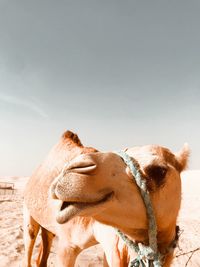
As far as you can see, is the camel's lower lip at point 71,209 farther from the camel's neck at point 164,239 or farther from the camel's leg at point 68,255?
the camel's leg at point 68,255

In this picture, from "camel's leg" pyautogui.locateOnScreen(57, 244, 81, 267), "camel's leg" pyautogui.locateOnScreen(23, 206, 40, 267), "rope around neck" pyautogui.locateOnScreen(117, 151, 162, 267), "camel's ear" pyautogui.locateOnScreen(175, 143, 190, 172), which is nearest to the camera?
"rope around neck" pyautogui.locateOnScreen(117, 151, 162, 267)

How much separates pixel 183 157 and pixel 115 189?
95 cm

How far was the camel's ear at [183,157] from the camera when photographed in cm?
218

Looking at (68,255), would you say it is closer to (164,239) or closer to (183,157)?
(164,239)

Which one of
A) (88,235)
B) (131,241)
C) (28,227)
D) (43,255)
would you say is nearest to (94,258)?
(43,255)

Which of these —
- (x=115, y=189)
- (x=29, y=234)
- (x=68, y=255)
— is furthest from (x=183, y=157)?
(x=29, y=234)

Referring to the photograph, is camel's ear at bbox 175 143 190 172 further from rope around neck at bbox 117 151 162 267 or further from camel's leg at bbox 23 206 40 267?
camel's leg at bbox 23 206 40 267

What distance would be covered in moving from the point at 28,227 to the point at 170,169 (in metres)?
3.08

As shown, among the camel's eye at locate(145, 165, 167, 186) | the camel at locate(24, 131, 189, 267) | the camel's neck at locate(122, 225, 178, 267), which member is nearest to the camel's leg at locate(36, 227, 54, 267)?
the camel at locate(24, 131, 189, 267)

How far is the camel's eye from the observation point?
169 centimetres

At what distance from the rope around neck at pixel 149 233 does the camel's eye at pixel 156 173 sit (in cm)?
8

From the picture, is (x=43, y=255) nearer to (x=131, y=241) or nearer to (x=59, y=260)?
(x=59, y=260)

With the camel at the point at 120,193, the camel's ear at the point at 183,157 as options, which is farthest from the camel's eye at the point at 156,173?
the camel's ear at the point at 183,157

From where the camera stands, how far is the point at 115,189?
5.01ft
